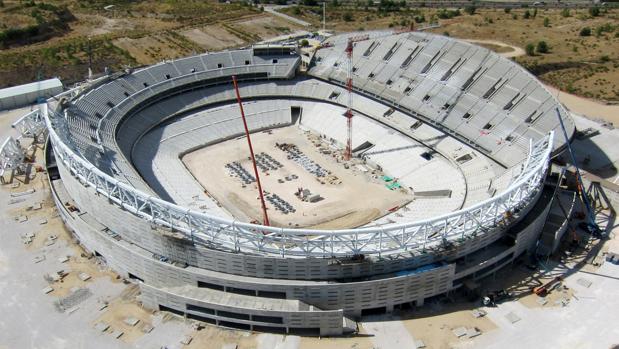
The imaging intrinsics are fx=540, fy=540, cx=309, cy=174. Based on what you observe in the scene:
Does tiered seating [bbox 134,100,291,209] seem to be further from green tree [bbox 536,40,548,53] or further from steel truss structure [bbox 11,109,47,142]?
green tree [bbox 536,40,548,53]

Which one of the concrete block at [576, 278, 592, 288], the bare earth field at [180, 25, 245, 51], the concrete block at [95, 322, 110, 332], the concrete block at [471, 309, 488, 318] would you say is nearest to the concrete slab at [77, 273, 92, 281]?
the concrete block at [95, 322, 110, 332]

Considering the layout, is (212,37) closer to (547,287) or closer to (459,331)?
(547,287)

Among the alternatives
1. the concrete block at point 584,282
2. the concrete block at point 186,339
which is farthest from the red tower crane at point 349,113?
the concrete block at point 186,339

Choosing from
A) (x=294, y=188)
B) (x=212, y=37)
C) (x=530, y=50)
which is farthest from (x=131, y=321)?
(x=530, y=50)

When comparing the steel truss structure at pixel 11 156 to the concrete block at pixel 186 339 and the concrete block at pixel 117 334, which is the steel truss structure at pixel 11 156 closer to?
the concrete block at pixel 117 334

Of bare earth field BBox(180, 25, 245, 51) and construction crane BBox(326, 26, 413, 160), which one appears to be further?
bare earth field BBox(180, 25, 245, 51)

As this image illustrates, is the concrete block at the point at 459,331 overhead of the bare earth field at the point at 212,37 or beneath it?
beneath
